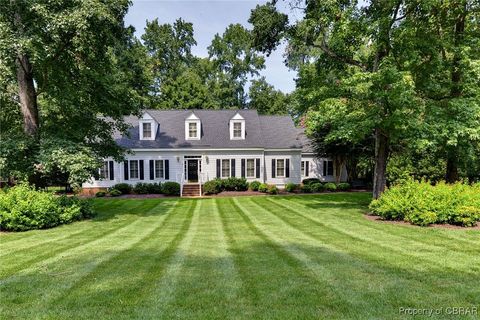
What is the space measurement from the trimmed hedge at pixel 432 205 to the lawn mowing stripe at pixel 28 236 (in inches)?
428

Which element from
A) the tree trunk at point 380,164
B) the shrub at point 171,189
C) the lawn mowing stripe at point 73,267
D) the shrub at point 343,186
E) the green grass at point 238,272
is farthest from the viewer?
the shrub at point 343,186

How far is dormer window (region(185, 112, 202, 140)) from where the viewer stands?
2772 centimetres

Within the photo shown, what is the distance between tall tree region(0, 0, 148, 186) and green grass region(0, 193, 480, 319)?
14.6 ft

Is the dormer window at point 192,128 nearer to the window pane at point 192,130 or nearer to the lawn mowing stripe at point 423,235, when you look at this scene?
the window pane at point 192,130

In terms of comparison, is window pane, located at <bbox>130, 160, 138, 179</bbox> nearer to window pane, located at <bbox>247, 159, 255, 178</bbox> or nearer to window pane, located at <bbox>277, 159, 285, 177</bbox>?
window pane, located at <bbox>247, 159, 255, 178</bbox>

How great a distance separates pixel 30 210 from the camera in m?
10.9

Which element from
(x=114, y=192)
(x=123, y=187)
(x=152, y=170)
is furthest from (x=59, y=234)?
(x=152, y=170)

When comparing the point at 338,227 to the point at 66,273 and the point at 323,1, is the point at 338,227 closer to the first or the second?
the point at 66,273

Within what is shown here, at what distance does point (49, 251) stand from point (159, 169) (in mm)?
19083

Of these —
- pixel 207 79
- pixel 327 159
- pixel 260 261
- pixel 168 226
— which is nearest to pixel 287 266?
pixel 260 261

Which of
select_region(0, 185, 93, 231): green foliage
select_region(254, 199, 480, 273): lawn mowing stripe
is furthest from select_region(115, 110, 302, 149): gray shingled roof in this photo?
select_region(254, 199, 480, 273): lawn mowing stripe

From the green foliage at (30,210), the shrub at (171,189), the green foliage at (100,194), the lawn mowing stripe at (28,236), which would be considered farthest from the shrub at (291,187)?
the lawn mowing stripe at (28,236)

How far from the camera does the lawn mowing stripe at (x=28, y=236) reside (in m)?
8.43

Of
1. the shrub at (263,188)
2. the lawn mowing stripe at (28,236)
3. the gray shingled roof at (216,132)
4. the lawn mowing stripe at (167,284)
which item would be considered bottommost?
the lawn mowing stripe at (28,236)
